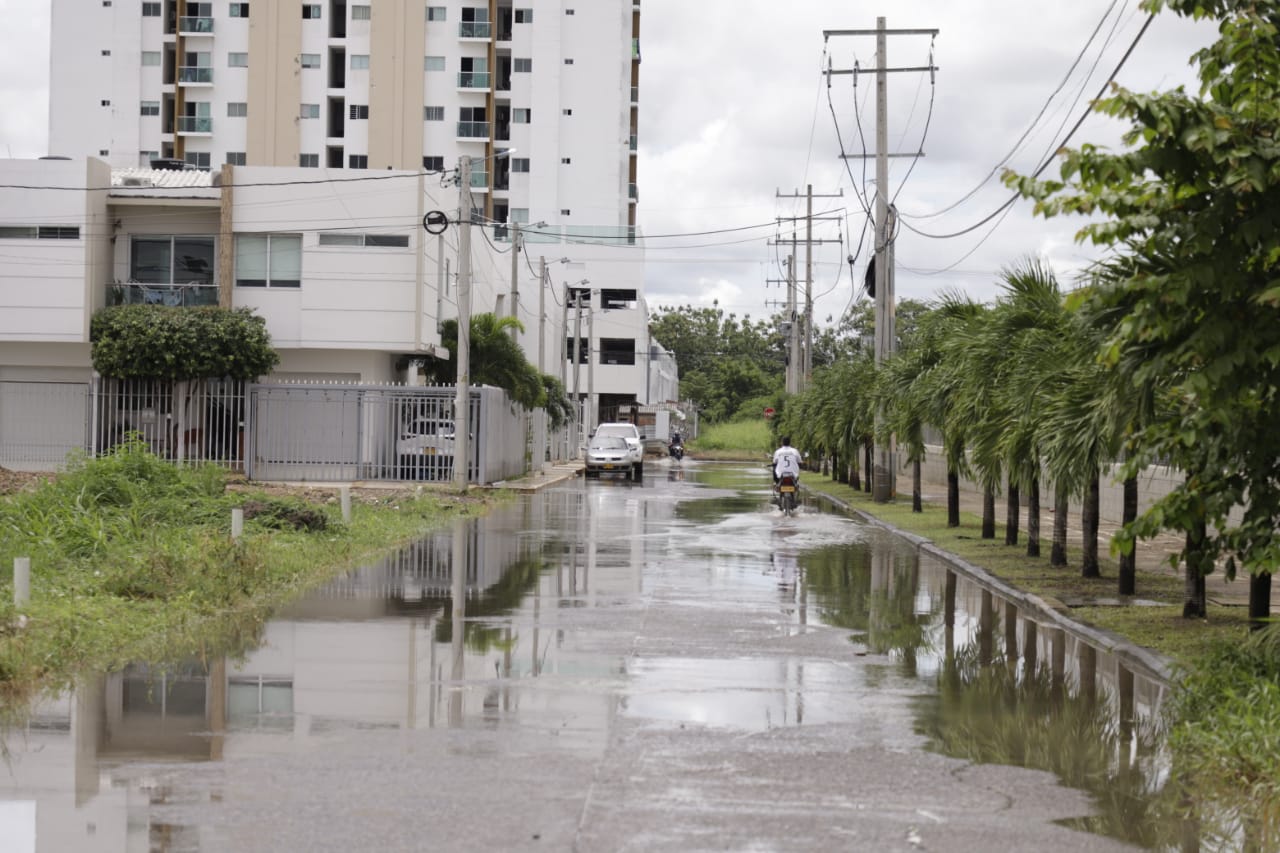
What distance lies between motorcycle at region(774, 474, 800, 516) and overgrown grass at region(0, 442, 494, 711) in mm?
8426

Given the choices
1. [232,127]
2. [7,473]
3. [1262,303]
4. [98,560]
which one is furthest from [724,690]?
[232,127]

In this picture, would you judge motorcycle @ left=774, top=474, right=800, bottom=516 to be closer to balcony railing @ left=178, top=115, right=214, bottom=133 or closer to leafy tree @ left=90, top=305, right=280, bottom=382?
leafy tree @ left=90, top=305, right=280, bottom=382

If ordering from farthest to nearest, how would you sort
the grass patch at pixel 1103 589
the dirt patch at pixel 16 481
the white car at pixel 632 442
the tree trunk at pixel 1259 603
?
1. the white car at pixel 632 442
2. the dirt patch at pixel 16 481
3. the tree trunk at pixel 1259 603
4. the grass patch at pixel 1103 589

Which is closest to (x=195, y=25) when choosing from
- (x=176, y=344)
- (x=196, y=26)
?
(x=196, y=26)

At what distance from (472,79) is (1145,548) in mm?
64201

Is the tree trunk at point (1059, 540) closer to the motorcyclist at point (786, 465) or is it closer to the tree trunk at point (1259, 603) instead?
the tree trunk at point (1259, 603)

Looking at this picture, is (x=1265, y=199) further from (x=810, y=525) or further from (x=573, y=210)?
(x=573, y=210)

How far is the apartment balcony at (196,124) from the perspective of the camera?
3110 inches

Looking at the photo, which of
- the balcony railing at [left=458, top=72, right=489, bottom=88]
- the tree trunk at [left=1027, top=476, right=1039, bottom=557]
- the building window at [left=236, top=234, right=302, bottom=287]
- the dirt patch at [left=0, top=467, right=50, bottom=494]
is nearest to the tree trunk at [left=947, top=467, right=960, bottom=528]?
the tree trunk at [left=1027, top=476, right=1039, bottom=557]

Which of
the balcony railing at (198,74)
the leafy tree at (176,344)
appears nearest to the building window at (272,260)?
the leafy tree at (176,344)

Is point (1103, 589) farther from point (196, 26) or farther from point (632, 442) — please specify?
point (196, 26)

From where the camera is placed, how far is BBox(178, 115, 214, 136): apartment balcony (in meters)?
79.0

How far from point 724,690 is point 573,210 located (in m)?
78.9

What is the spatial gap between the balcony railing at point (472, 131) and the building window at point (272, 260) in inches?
1697
